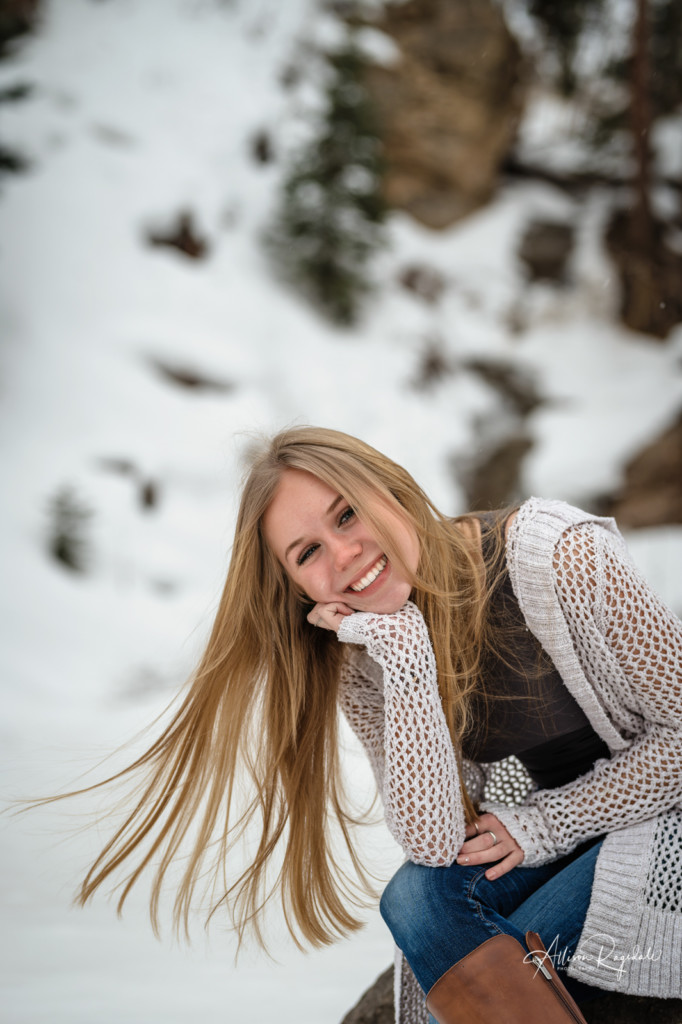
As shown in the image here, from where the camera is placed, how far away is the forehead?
5.40 ft

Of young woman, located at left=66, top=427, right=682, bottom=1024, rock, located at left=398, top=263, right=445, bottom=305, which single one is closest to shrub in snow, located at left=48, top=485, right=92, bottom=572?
young woman, located at left=66, top=427, right=682, bottom=1024

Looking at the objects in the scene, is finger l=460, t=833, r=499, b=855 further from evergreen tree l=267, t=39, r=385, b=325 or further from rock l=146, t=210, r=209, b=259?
rock l=146, t=210, r=209, b=259

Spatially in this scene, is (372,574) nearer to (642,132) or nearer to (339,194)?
(339,194)

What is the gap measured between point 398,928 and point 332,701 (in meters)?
0.51

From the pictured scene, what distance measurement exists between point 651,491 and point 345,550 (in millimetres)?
7254

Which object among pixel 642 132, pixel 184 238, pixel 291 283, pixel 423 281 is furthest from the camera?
pixel 423 281

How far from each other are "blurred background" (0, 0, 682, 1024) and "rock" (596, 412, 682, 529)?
0.02 metres

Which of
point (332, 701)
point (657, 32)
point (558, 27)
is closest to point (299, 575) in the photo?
point (332, 701)

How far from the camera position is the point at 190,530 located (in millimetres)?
6719

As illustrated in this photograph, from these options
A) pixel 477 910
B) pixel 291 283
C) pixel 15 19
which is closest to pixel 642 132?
pixel 291 283

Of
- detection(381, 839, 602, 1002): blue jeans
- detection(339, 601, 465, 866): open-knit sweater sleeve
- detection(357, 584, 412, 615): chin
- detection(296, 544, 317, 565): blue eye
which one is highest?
detection(296, 544, 317, 565): blue eye

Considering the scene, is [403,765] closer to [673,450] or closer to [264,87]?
[673,450]

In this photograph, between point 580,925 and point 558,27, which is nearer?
point 580,925

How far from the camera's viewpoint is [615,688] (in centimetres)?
156
